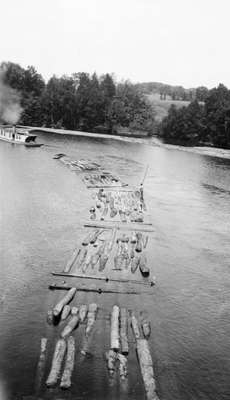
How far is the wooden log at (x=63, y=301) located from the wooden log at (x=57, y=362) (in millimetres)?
3385

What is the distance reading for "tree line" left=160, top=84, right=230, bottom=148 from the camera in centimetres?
15062

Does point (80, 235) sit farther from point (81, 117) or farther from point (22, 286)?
point (81, 117)

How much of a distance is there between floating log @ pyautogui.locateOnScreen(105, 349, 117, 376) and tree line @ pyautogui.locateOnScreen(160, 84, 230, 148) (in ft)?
429

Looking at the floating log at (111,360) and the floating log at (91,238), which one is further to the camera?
the floating log at (91,238)

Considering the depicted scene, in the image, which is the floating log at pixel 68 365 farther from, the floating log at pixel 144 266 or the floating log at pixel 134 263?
the floating log at pixel 134 263

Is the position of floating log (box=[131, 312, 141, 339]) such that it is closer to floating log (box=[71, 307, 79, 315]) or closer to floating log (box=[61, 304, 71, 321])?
floating log (box=[71, 307, 79, 315])

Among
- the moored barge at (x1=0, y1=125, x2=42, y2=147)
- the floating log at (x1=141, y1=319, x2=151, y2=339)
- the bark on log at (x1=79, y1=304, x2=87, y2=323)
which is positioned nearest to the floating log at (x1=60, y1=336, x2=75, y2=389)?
the bark on log at (x1=79, y1=304, x2=87, y2=323)

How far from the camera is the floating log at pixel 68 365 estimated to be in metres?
24.8

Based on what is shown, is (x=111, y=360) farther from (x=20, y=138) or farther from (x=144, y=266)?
(x=20, y=138)

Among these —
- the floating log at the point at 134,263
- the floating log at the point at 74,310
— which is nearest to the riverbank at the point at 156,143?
the floating log at the point at 134,263

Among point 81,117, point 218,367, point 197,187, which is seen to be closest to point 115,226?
point 218,367

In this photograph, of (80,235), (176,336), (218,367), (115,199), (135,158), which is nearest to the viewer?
(218,367)

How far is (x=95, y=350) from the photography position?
28.3 m

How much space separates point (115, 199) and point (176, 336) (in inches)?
1519
